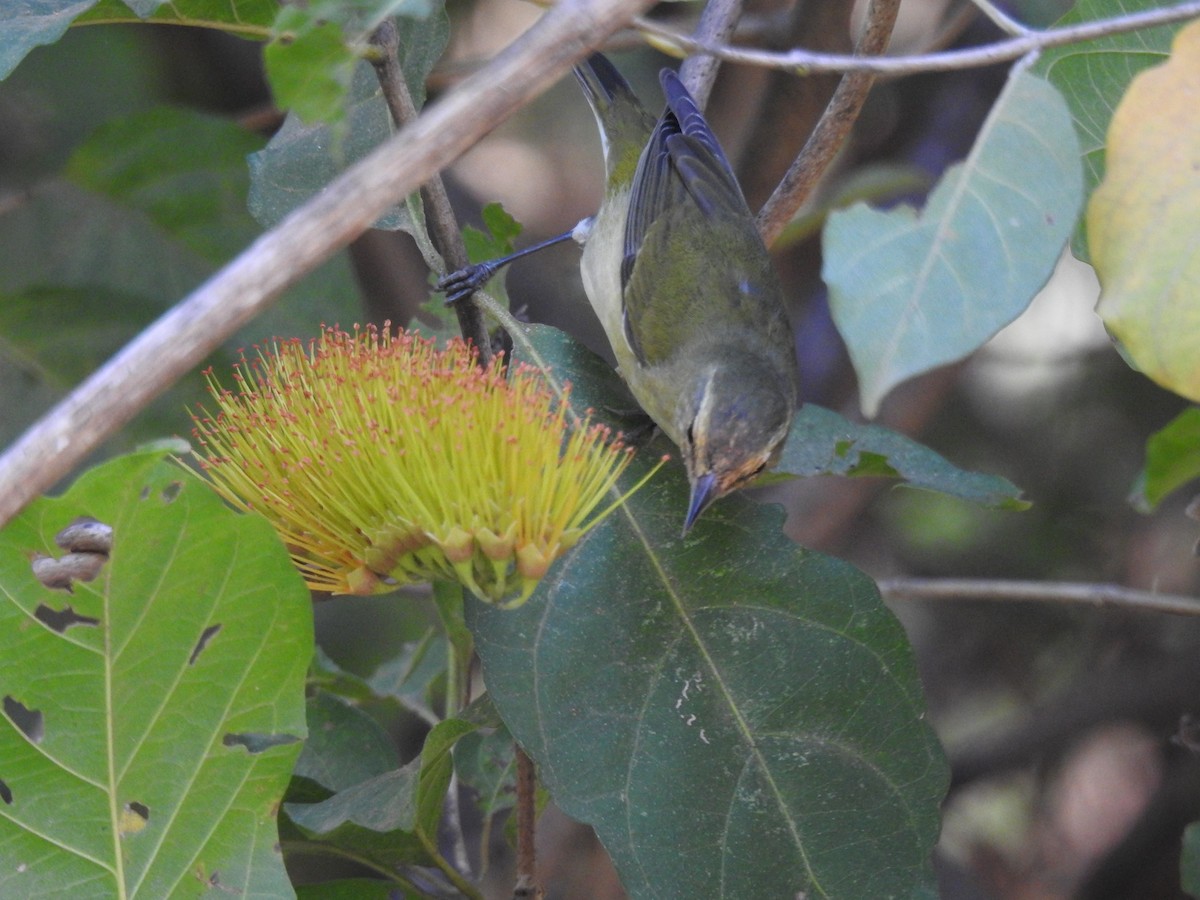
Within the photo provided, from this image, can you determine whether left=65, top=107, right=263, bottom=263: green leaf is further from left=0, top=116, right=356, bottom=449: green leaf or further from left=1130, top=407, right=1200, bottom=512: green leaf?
left=1130, top=407, right=1200, bottom=512: green leaf

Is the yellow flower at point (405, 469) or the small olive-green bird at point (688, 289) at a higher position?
the yellow flower at point (405, 469)

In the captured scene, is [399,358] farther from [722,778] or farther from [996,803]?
[996,803]

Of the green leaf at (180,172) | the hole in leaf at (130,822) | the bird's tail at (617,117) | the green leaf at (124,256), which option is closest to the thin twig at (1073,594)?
the hole in leaf at (130,822)

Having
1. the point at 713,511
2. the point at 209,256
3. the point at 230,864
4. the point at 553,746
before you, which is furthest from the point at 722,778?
the point at 209,256

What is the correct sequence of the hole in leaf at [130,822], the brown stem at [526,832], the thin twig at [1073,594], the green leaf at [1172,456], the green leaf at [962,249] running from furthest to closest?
the thin twig at [1073,594] → the brown stem at [526,832] → the hole in leaf at [130,822] → the green leaf at [1172,456] → the green leaf at [962,249]

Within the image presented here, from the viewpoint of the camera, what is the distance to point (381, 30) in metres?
1.63

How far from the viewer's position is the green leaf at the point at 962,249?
109 cm

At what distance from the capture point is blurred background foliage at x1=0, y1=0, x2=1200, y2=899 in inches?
122

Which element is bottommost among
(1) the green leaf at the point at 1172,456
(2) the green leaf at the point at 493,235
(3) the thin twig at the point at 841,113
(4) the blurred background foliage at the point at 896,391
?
(4) the blurred background foliage at the point at 896,391

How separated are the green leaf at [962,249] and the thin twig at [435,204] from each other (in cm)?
64

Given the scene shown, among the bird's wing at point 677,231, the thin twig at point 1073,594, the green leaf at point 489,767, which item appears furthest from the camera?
the bird's wing at point 677,231

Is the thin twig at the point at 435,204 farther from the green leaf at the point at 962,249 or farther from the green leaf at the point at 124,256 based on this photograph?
the green leaf at the point at 124,256

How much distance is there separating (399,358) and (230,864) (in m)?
0.66

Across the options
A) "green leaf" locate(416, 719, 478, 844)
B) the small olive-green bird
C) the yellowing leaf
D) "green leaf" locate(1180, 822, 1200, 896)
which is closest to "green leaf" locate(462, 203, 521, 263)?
the small olive-green bird
